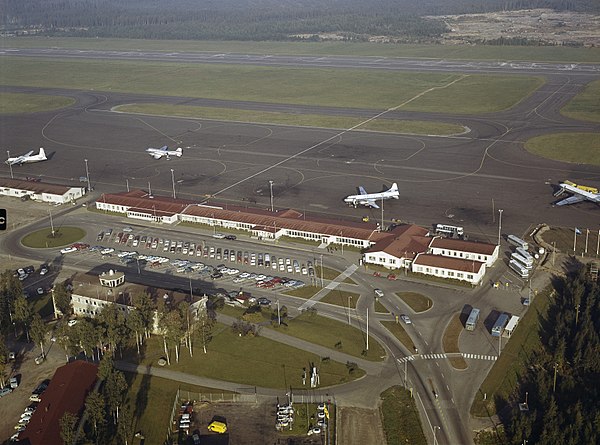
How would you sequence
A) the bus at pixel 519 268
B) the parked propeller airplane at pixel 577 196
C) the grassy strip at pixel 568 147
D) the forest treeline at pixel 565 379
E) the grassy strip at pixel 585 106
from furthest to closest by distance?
the grassy strip at pixel 585 106
the grassy strip at pixel 568 147
the parked propeller airplane at pixel 577 196
the bus at pixel 519 268
the forest treeline at pixel 565 379

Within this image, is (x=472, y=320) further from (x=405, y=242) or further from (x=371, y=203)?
(x=371, y=203)

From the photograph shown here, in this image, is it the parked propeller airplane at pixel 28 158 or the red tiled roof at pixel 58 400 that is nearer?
the red tiled roof at pixel 58 400

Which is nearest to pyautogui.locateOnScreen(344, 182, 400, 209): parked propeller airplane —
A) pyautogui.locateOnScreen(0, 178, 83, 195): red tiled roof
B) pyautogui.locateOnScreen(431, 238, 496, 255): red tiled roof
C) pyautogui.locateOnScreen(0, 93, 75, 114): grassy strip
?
pyautogui.locateOnScreen(431, 238, 496, 255): red tiled roof

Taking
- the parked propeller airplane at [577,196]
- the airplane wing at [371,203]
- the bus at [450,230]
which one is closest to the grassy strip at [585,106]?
the parked propeller airplane at [577,196]

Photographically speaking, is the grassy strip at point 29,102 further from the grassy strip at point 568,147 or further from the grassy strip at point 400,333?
the grassy strip at point 400,333

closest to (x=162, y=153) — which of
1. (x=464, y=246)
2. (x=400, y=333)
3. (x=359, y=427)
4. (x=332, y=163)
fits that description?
(x=332, y=163)

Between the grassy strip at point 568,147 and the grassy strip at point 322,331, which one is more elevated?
the grassy strip at point 568,147
